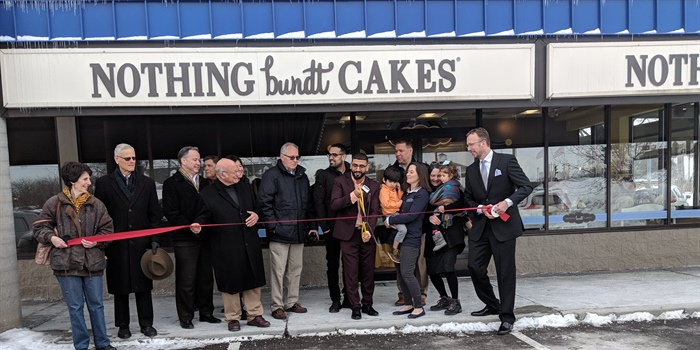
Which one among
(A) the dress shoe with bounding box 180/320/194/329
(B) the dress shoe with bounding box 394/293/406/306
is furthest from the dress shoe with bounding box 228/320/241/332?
(B) the dress shoe with bounding box 394/293/406/306

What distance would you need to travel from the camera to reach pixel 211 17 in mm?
5434

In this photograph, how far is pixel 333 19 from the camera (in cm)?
561

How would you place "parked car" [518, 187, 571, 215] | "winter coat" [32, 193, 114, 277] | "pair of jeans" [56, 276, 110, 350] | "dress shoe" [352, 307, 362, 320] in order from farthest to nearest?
"parked car" [518, 187, 571, 215]
"dress shoe" [352, 307, 362, 320]
"pair of jeans" [56, 276, 110, 350]
"winter coat" [32, 193, 114, 277]

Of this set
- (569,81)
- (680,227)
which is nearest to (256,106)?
(569,81)

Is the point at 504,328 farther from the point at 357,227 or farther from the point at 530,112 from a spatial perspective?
the point at 530,112

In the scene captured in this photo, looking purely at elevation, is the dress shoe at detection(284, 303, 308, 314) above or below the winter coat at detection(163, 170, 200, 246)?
below

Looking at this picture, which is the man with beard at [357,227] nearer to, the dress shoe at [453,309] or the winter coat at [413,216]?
the winter coat at [413,216]

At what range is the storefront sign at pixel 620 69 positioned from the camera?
18.7 ft

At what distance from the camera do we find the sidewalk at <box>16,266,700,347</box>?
4910mm

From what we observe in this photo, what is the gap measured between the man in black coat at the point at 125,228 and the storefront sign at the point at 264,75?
101cm

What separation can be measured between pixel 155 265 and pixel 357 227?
2.19 metres

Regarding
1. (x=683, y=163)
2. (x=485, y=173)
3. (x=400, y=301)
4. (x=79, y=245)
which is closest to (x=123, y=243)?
(x=79, y=245)

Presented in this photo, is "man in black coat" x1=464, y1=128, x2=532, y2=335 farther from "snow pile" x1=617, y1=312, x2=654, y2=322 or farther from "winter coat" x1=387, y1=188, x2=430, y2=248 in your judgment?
"snow pile" x1=617, y1=312, x2=654, y2=322

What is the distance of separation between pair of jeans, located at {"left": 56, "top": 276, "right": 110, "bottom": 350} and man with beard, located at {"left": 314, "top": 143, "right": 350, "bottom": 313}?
7.94ft
